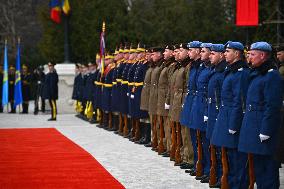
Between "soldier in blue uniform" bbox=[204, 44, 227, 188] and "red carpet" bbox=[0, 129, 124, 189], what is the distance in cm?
131

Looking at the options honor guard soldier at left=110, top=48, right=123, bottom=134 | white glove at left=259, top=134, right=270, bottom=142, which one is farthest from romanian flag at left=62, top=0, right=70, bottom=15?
white glove at left=259, top=134, right=270, bottom=142

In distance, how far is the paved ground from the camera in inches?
438

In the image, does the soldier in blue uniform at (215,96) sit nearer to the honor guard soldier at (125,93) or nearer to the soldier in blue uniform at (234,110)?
the soldier in blue uniform at (234,110)

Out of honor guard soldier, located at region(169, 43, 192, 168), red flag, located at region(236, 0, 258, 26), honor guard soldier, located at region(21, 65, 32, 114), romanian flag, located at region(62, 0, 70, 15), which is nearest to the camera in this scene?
honor guard soldier, located at region(169, 43, 192, 168)

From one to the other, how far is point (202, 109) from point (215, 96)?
849 mm

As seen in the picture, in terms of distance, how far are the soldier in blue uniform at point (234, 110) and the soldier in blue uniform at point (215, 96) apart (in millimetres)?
428

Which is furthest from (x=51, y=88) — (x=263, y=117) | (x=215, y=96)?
(x=263, y=117)

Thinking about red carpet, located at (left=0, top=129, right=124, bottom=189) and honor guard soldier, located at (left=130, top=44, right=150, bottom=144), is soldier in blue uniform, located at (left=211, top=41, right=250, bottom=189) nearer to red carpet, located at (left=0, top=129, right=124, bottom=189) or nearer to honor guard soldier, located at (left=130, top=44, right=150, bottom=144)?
red carpet, located at (left=0, top=129, right=124, bottom=189)

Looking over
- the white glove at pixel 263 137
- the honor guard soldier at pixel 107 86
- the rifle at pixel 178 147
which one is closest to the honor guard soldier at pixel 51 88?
the honor guard soldier at pixel 107 86

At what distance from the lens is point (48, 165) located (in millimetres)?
13094

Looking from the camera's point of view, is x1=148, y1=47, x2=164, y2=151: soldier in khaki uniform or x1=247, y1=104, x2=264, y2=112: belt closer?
x1=247, y1=104, x2=264, y2=112: belt

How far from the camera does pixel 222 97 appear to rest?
995cm

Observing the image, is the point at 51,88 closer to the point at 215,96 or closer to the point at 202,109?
the point at 202,109

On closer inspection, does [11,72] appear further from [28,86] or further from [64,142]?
[64,142]
